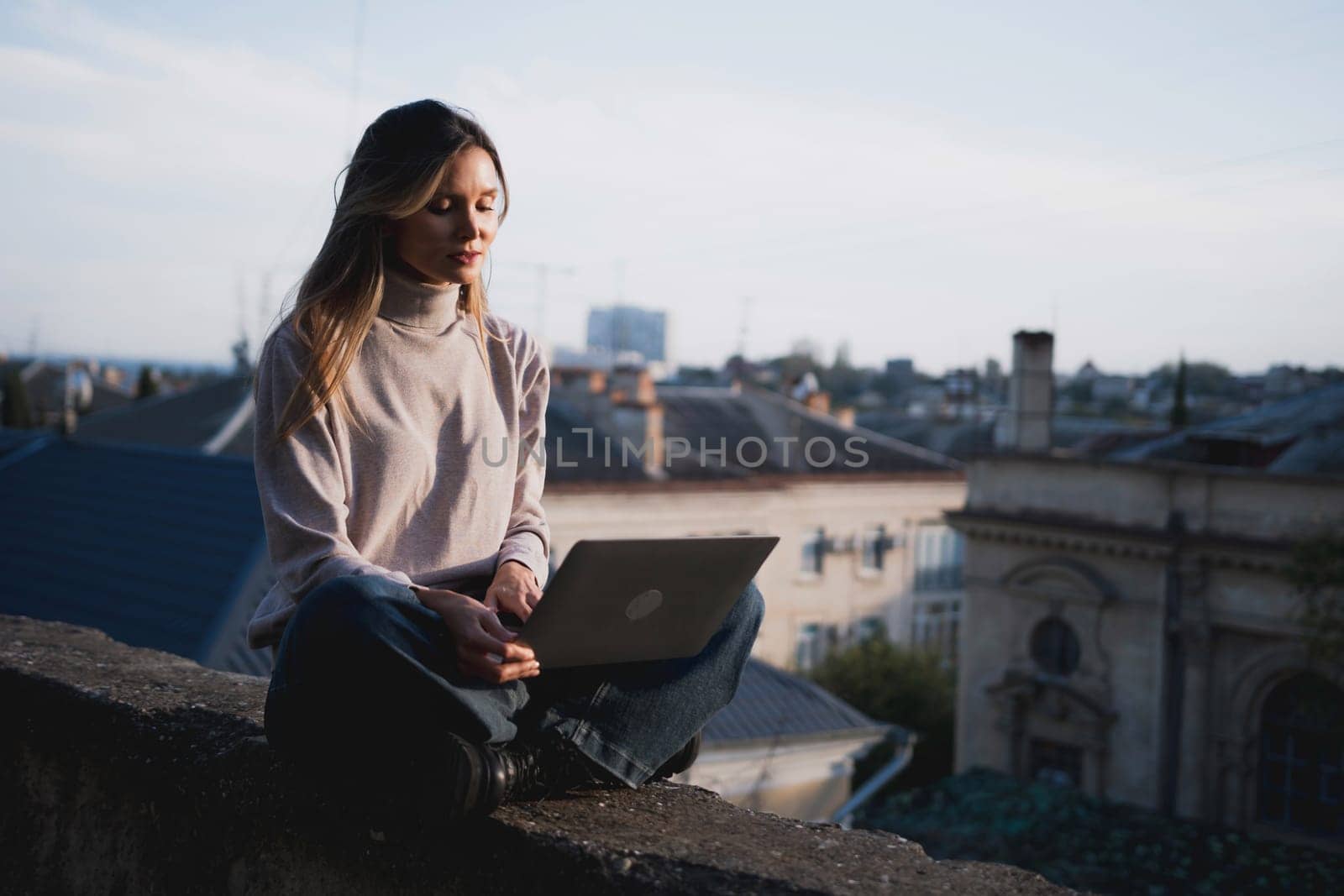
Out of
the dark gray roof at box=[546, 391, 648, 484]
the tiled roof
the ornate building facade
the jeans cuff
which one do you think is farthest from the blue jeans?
the tiled roof

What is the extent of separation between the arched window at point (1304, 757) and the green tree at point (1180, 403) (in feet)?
24.5

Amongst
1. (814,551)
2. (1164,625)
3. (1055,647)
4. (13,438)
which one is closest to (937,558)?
(814,551)

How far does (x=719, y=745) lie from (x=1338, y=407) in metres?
12.2

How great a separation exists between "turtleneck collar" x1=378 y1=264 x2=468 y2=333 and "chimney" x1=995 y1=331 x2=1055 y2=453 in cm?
1959

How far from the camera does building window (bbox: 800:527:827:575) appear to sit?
94.3ft

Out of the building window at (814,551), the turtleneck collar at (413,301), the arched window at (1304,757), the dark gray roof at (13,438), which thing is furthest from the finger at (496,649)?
the building window at (814,551)

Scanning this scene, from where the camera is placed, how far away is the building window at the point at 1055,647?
20844 mm

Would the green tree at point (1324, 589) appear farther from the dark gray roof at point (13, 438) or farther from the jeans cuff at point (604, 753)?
the jeans cuff at point (604, 753)

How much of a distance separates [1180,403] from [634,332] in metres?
19.9

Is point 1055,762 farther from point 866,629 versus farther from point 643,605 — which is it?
point 643,605

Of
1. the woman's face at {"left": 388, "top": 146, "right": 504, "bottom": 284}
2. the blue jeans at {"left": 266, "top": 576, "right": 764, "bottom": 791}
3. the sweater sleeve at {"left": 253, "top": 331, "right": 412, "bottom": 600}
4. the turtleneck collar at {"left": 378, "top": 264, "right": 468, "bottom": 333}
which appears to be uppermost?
the woman's face at {"left": 388, "top": 146, "right": 504, "bottom": 284}

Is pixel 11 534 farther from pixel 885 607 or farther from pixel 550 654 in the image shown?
pixel 885 607

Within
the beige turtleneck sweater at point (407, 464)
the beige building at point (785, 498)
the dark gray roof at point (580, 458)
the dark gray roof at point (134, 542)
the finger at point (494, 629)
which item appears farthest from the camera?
the beige building at point (785, 498)

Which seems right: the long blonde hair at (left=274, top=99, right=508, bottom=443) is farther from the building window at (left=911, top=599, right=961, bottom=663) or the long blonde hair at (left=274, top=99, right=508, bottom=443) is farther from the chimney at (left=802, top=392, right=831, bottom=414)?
the chimney at (left=802, top=392, right=831, bottom=414)
